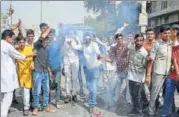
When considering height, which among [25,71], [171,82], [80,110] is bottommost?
[80,110]

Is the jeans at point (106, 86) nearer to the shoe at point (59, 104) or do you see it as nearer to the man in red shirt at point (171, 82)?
the shoe at point (59, 104)

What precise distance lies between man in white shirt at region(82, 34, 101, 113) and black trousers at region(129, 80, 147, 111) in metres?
0.76

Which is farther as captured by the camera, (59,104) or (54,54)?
(59,104)

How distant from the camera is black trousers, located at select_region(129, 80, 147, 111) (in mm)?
7098

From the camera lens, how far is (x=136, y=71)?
707cm

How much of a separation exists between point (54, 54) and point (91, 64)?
3.01 feet

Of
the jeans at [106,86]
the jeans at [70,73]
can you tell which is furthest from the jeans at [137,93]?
the jeans at [70,73]

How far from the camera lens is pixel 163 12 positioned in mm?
25766

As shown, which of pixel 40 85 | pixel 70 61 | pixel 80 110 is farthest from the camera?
pixel 70 61

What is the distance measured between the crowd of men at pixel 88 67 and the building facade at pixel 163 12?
13773 millimetres

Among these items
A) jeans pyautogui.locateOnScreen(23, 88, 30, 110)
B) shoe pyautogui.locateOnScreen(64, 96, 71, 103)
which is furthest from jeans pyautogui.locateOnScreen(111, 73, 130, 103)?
jeans pyautogui.locateOnScreen(23, 88, 30, 110)

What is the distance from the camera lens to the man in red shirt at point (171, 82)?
21.0ft

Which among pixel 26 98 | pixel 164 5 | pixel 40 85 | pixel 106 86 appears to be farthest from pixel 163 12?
pixel 26 98

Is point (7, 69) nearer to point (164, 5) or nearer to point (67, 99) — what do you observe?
point (67, 99)
